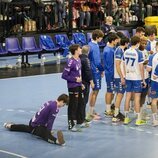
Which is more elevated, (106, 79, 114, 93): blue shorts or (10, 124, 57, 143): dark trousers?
(106, 79, 114, 93): blue shorts

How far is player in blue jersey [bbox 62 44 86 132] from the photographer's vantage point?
9281mm

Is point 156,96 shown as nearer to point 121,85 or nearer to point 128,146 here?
point 121,85

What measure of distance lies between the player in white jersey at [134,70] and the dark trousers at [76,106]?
1002mm

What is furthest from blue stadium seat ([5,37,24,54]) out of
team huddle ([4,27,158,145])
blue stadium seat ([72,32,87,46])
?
team huddle ([4,27,158,145])

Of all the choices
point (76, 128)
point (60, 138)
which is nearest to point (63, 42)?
point (76, 128)

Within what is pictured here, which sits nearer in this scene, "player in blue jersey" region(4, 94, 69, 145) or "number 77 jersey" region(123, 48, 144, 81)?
"player in blue jersey" region(4, 94, 69, 145)

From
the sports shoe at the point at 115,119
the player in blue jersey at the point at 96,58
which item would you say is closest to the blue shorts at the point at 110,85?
the player in blue jersey at the point at 96,58

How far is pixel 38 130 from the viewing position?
355 inches

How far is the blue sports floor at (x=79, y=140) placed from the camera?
26.8 ft

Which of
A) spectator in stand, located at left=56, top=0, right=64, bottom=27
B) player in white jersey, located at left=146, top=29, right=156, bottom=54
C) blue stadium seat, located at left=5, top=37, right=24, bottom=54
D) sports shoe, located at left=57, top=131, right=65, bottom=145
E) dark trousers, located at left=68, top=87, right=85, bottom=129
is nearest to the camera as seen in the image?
sports shoe, located at left=57, top=131, right=65, bottom=145

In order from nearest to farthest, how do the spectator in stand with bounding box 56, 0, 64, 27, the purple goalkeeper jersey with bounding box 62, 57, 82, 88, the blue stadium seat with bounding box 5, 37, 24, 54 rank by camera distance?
the purple goalkeeper jersey with bounding box 62, 57, 82, 88, the blue stadium seat with bounding box 5, 37, 24, 54, the spectator in stand with bounding box 56, 0, 64, 27

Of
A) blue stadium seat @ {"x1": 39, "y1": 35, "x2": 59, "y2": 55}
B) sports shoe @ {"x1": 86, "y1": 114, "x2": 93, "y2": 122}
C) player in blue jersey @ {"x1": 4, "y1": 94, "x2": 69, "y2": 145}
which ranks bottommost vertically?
sports shoe @ {"x1": 86, "y1": 114, "x2": 93, "y2": 122}

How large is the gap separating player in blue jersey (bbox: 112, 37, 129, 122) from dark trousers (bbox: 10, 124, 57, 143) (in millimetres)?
1763

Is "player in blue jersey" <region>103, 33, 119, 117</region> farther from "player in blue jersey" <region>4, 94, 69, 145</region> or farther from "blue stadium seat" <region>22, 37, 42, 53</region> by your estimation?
"blue stadium seat" <region>22, 37, 42, 53</region>
